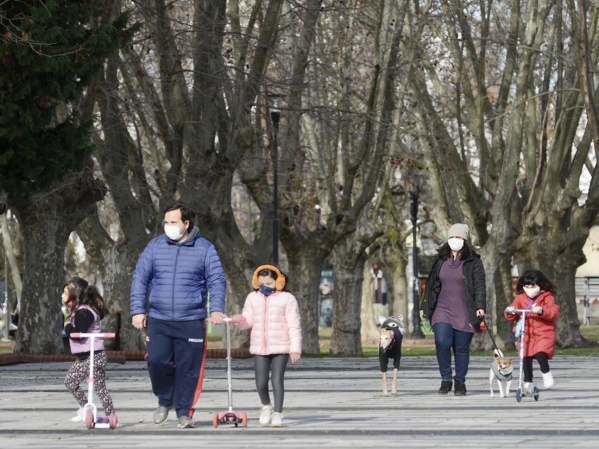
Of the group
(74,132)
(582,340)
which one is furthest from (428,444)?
→ (582,340)

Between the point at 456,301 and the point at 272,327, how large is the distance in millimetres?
4373

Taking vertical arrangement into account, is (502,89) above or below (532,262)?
above

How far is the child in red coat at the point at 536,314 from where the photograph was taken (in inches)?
648

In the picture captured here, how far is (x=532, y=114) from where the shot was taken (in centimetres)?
3469

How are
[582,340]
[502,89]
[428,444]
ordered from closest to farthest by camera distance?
1. [428,444]
2. [502,89]
3. [582,340]

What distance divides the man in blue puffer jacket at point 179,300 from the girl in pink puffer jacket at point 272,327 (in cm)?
48

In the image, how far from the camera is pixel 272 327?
12820mm

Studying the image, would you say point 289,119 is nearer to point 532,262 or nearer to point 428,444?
point 532,262

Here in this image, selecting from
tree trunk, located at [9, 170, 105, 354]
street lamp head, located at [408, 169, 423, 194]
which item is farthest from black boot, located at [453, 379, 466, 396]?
street lamp head, located at [408, 169, 423, 194]

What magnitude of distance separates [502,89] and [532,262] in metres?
6.47

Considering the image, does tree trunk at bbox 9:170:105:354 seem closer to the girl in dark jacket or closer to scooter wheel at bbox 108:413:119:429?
the girl in dark jacket

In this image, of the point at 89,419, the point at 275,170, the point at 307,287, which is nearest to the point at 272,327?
the point at 89,419

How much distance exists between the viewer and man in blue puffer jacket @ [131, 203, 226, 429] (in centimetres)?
1240

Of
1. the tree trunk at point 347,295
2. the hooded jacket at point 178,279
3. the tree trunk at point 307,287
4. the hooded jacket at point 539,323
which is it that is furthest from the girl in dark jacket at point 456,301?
the tree trunk at point 347,295
